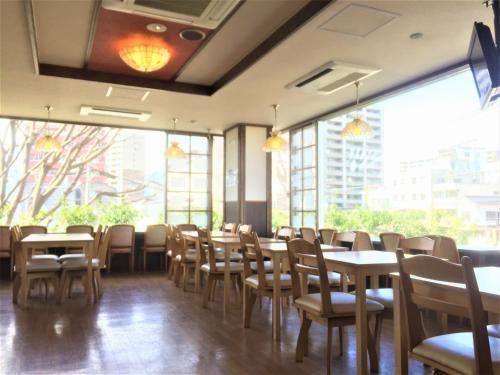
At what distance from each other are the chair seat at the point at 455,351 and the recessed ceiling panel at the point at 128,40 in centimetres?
359

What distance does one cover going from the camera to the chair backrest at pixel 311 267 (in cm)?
280

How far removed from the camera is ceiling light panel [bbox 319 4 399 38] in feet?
11.8

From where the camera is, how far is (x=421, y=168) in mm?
5785

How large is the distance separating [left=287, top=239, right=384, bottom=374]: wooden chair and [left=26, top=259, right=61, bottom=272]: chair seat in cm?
325

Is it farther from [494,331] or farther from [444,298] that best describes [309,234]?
[444,298]

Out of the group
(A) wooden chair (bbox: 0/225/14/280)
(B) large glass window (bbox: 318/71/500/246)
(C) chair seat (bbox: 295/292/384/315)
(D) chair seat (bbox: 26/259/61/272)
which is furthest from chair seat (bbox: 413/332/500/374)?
(A) wooden chair (bbox: 0/225/14/280)

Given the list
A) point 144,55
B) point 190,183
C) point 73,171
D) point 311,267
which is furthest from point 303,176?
point 73,171

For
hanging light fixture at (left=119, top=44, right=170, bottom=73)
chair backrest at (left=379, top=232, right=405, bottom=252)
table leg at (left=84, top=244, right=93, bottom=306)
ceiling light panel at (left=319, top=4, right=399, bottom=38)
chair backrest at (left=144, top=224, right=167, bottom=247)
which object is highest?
ceiling light panel at (left=319, top=4, right=399, bottom=38)

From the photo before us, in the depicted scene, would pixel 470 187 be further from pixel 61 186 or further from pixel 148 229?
pixel 61 186

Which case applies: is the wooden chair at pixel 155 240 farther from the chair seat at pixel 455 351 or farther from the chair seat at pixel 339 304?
the chair seat at pixel 455 351

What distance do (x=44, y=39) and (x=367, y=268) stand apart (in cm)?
412

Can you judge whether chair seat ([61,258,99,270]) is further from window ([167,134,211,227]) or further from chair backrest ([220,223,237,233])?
window ([167,134,211,227])

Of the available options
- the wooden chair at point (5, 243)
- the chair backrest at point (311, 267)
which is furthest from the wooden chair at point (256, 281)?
Result: the wooden chair at point (5, 243)

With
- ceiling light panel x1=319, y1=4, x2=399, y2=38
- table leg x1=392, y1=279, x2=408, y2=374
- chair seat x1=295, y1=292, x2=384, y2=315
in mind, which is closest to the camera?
table leg x1=392, y1=279, x2=408, y2=374
